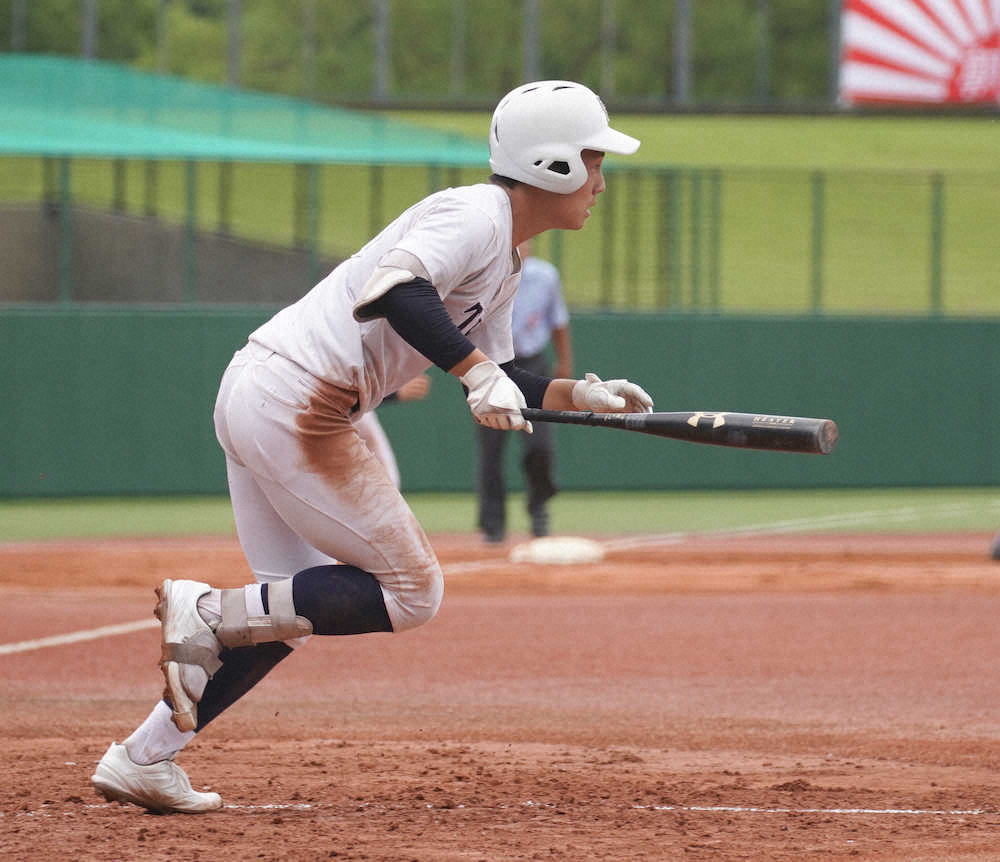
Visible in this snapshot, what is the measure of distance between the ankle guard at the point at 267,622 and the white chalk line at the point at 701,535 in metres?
4.30

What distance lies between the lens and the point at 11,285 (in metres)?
22.1

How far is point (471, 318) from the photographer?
4.93 meters

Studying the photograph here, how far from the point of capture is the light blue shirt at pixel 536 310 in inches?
480

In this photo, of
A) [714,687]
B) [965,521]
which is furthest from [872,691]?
[965,521]

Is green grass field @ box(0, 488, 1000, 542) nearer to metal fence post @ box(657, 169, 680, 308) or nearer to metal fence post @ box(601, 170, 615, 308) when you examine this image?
metal fence post @ box(657, 169, 680, 308)

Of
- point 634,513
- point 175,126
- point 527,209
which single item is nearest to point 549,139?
point 527,209

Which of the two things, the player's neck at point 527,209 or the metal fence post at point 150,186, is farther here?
the metal fence post at point 150,186

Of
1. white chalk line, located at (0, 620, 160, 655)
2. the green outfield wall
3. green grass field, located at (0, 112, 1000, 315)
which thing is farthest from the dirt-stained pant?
green grass field, located at (0, 112, 1000, 315)

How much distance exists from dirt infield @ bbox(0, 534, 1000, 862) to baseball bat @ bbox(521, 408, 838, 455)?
1138 millimetres

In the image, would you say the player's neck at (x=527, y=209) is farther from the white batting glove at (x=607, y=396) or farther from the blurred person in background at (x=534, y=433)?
the blurred person in background at (x=534, y=433)

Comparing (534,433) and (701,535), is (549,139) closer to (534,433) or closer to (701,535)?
(534,433)

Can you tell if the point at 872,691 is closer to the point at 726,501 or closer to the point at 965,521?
the point at 965,521

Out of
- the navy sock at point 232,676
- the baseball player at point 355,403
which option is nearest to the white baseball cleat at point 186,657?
the baseball player at point 355,403

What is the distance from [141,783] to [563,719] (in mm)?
2445
